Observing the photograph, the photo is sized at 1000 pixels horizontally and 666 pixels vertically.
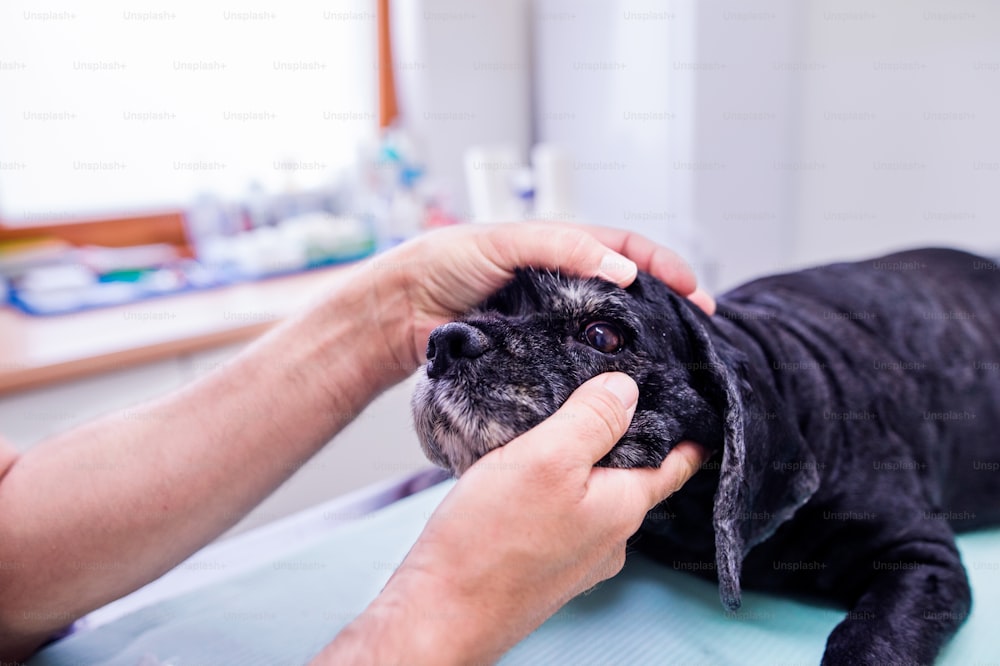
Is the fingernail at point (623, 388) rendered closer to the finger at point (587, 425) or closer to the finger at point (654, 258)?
the finger at point (587, 425)

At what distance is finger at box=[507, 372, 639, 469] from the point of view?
916mm

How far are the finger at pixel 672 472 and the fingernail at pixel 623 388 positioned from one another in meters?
0.10

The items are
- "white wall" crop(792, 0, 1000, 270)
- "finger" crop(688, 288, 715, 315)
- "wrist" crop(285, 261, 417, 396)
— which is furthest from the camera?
"white wall" crop(792, 0, 1000, 270)

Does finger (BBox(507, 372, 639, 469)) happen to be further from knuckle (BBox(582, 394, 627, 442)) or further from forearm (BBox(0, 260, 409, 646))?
forearm (BBox(0, 260, 409, 646))

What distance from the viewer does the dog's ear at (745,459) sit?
107 cm

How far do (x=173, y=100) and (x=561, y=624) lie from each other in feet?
8.86

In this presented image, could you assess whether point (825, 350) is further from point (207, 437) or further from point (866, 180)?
point (866, 180)

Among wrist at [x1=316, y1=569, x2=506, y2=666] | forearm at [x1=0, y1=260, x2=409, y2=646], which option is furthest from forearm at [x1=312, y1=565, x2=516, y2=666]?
forearm at [x1=0, y1=260, x2=409, y2=646]

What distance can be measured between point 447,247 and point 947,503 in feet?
3.66

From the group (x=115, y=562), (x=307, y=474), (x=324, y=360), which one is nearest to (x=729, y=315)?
(x=324, y=360)

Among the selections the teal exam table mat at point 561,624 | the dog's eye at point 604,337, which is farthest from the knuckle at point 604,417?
the teal exam table mat at point 561,624

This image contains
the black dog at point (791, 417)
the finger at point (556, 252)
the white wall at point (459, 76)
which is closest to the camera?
the black dog at point (791, 417)

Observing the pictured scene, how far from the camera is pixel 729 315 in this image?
1.42 metres

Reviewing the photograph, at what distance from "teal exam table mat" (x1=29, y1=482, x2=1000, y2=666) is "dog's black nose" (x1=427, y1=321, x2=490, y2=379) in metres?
0.47
